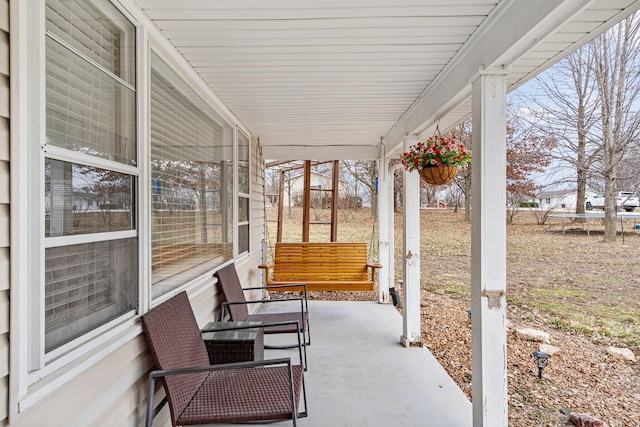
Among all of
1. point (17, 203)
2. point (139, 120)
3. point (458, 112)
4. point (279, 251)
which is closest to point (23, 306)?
point (17, 203)

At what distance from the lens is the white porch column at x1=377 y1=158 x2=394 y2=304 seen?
5750mm

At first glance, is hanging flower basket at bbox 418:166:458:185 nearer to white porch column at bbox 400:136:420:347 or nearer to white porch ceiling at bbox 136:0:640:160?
white porch ceiling at bbox 136:0:640:160

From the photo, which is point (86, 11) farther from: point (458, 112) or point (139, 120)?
point (458, 112)

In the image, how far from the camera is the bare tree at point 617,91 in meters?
6.61

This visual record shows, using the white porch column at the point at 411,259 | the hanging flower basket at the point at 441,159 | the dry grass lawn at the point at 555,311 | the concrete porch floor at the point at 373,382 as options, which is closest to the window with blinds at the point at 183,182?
the concrete porch floor at the point at 373,382

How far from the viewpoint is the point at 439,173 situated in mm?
2906

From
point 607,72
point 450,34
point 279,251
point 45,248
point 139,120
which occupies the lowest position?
point 279,251

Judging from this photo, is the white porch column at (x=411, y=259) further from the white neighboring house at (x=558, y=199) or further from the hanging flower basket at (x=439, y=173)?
the white neighboring house at (x=558, y=199)

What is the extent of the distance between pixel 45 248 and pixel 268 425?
5.85 feet

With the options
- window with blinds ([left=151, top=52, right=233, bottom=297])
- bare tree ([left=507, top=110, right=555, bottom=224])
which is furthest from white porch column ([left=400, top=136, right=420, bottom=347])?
bare tree ([left=507, top=110, right=555, bottom=224])

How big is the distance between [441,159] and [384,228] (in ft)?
9.96

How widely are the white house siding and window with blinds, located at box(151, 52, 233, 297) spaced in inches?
41.3

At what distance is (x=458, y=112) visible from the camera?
378cm

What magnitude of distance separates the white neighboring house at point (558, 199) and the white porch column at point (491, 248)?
7809 millimetres
